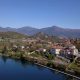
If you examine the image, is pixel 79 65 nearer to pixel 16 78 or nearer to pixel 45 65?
pixel 45 65

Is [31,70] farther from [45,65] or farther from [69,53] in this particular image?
[69,53]

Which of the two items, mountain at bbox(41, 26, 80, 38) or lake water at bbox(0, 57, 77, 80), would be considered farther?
mountain at bbox(41, 26, 80, 38)

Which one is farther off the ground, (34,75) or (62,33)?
(62,33)

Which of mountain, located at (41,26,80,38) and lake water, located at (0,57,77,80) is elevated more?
mountain, located at (41,26,80,38)

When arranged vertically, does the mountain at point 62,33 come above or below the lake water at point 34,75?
above

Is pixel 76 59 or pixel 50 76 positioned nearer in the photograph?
pixel 50 76

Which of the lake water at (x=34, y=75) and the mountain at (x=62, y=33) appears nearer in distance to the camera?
the lake water at (x=34, y=75)

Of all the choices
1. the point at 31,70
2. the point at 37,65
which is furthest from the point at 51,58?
the point at 31,70

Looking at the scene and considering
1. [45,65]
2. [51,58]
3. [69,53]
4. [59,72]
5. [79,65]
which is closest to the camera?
[59,72]

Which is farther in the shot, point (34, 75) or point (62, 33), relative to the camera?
point (62, 33)

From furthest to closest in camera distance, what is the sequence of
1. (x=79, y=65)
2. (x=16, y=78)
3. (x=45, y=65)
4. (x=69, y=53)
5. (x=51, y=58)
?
(x=69, y=53) < (x=51, y=58) < (x=45, y=65) < (x=79, y=65) < (x=16, y=78)
